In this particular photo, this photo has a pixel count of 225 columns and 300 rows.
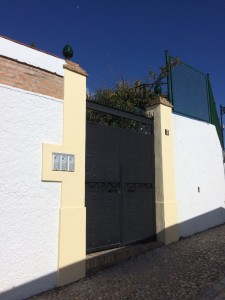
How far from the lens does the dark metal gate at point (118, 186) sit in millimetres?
5406

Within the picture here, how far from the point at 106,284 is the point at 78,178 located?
1666 millimetres

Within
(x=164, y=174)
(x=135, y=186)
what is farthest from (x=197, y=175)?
(x=135, y=186)

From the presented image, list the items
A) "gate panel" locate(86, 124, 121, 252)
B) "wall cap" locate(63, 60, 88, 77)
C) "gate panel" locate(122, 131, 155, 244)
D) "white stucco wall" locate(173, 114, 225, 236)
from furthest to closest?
"white stucco wall" locate(173, 114, 225, 236) < "gate panel" locate(122, 131, 155, 244) < "gate panel" locate(86, 124, 121, 252) < "wall cap" locate(63, 60, 88, 77)

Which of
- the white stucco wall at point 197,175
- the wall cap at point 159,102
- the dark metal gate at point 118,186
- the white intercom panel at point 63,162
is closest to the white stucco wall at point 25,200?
the white intercom panel at point 63,162

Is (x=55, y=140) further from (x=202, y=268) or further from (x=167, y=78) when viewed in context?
(x=167, y=78)

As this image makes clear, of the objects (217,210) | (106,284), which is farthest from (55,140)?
(217,210)

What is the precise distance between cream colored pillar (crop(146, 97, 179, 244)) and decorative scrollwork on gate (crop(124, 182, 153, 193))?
0.99ft

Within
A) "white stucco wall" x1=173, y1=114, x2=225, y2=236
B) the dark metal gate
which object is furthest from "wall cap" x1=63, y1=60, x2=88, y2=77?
"white stucco wall" x1=173, y1=114, x2=225, y2=236

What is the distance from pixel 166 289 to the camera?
163 inches

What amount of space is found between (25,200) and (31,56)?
2137 mm

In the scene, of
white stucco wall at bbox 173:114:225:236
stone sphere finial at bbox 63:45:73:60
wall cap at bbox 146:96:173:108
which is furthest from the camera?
white stucco wall at bbox 173:114:225:236

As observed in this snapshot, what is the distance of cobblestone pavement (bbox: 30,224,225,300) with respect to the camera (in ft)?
13.0

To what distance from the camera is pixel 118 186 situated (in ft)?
19.5

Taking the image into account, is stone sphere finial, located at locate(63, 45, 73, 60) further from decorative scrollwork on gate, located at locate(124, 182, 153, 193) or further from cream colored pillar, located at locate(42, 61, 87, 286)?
decorative scrollwork on gate, located at locate(124, 182, 153, 193)
